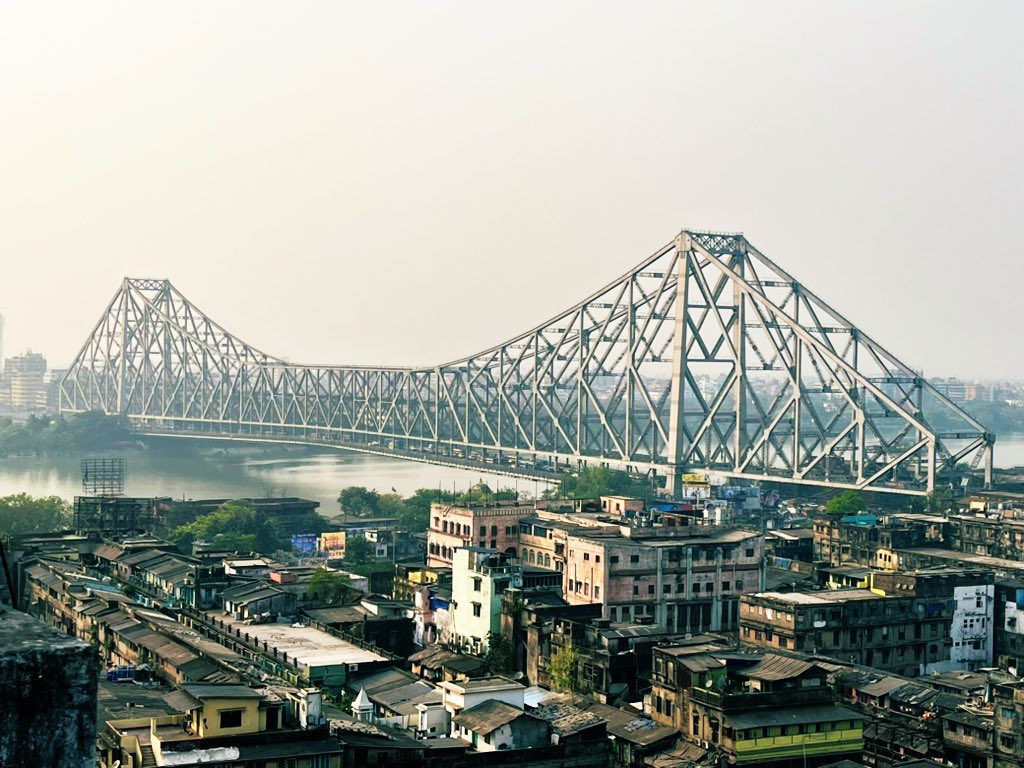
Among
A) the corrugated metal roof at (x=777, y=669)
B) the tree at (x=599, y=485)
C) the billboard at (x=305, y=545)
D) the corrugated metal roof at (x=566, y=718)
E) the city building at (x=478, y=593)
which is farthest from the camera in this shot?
the tree at (x=599, y=485)

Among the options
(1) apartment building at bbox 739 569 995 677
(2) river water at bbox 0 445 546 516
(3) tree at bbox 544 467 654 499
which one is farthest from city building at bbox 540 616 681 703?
(2) river water at bbox 0 445 546 516

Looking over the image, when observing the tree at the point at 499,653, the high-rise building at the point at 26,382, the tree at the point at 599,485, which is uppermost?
the high-rise building at the point at 26,382

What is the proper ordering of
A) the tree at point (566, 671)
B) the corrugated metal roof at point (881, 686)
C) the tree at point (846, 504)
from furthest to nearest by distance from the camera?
the tree at point (846, 504), the tree at point (566, 671), the corrugated metal roof at point (881, 686)

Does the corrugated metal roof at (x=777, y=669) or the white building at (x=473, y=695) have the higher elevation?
the corrugated metal roof at (x=777, y=669)

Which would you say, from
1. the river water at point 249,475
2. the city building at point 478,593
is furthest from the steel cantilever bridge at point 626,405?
the city building at point 478,593

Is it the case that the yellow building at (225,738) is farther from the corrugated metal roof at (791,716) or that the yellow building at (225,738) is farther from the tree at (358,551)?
the tree at (358,551)

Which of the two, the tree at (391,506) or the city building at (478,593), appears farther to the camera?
the tree at (391,506)

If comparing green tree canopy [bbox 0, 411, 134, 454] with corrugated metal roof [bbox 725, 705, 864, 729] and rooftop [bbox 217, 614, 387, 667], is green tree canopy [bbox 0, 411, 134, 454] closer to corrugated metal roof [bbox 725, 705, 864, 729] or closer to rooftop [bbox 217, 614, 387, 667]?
rooftop [bbox 217, 614, 387, 667]
